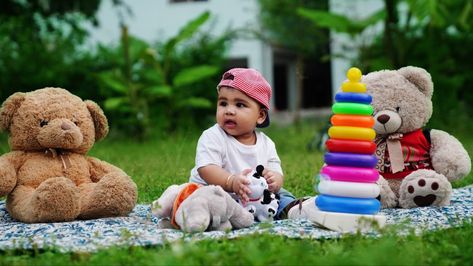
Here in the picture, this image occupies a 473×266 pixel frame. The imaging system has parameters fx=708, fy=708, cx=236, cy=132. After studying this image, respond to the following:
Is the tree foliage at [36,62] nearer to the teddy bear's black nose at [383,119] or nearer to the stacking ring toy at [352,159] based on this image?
the teddy bear's black nose at [383,119]

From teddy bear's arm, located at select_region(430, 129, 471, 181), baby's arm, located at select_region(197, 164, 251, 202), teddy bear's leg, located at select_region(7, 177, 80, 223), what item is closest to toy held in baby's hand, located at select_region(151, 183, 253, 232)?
baby's arm, located at select_region(197, 164, 251, 202)

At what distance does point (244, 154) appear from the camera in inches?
163

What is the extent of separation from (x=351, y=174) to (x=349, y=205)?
15 centimetres

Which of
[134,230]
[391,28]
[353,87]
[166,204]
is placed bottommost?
[134,230]

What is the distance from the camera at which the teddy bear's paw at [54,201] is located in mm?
3918

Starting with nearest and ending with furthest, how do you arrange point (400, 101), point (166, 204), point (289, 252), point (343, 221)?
point (289, 252)
point (343, 221)
point (166, 204)
point (400, 101)

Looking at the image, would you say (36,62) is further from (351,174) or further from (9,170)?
(351,174)

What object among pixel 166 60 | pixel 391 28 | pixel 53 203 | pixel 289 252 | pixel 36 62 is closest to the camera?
pixel 289 252

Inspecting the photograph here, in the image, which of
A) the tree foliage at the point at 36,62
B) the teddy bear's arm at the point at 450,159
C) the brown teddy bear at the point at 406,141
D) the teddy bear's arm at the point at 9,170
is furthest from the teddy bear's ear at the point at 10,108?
the tree foliage at the point at 36,62

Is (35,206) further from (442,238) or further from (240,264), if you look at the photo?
(442,238)

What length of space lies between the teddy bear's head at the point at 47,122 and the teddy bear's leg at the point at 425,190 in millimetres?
2007

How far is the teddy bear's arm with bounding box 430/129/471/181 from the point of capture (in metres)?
4.54

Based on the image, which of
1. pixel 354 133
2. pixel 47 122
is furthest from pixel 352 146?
pixel 47 122

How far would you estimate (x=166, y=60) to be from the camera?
11.9 m
